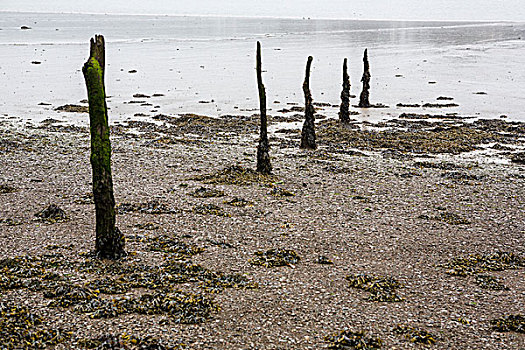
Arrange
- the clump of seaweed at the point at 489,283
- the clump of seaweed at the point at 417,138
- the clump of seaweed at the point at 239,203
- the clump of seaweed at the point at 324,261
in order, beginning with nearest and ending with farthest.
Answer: the clump of seaweed at the point at 489,283, the clump of seaweed at the point at 324,261, the clump of seaweed at the point at 239,203, the clump of seaweed at the point at 417,138

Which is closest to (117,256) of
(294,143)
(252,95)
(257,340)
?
(257,340)

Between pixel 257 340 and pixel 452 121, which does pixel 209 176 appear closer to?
pixel 257 340

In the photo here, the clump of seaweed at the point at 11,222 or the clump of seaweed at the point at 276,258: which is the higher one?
the clump of seaweed at the point at 11,222

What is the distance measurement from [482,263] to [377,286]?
3.66 meters

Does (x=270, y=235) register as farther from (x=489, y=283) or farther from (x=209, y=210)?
(x=489, y=283)

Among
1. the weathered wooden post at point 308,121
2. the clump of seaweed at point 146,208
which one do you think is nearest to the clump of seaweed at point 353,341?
the clump of seaweed at point 146,208

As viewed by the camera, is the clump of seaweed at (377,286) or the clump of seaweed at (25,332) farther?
the clump of seaweed at (377,286)

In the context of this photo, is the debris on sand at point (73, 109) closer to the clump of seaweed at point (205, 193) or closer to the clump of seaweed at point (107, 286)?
the clump of seaweed at point (205, 193)

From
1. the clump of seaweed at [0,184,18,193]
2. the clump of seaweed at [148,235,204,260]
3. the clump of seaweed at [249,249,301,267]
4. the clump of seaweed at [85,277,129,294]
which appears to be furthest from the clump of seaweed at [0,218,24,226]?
the clump of seaweed at [249,249,301,267]

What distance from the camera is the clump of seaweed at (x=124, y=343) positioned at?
391 inches

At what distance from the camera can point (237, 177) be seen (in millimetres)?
22938

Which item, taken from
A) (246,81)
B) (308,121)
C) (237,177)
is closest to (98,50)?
(237,177)

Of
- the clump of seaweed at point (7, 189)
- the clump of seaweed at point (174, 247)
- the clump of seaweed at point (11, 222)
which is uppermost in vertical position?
the clump of seaweed at point (7, 189)

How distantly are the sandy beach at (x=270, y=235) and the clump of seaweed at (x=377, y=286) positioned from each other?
0.05 meters
